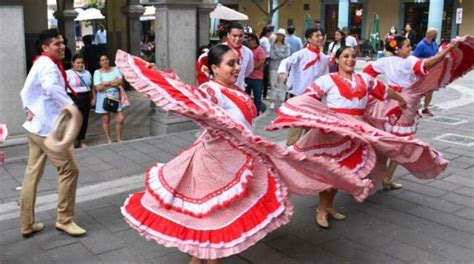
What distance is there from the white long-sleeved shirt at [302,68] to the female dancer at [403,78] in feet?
4.02

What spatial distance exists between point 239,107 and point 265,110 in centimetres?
730

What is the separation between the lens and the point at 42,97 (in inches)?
171

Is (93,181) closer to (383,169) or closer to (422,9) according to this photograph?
(383,169)

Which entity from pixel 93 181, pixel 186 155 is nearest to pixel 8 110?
pixel 93 181

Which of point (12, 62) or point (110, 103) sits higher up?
point (12, 62)

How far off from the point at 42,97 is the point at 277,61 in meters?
7.64

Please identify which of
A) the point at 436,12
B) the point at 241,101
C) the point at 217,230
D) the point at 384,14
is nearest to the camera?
the point at 217,230

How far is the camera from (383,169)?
4.79 m

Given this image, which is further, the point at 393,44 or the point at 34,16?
the point at 34,16

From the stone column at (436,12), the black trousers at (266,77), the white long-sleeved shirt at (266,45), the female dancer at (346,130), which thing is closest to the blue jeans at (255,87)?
the white long-sleeved shirt at (266,45)

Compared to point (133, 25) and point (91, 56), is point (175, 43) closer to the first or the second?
point (91, 56)

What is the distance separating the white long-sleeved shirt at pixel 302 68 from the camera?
6957 millimetres

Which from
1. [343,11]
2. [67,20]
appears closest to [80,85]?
[67,20]

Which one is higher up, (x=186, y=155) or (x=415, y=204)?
(x=186, y=155)
